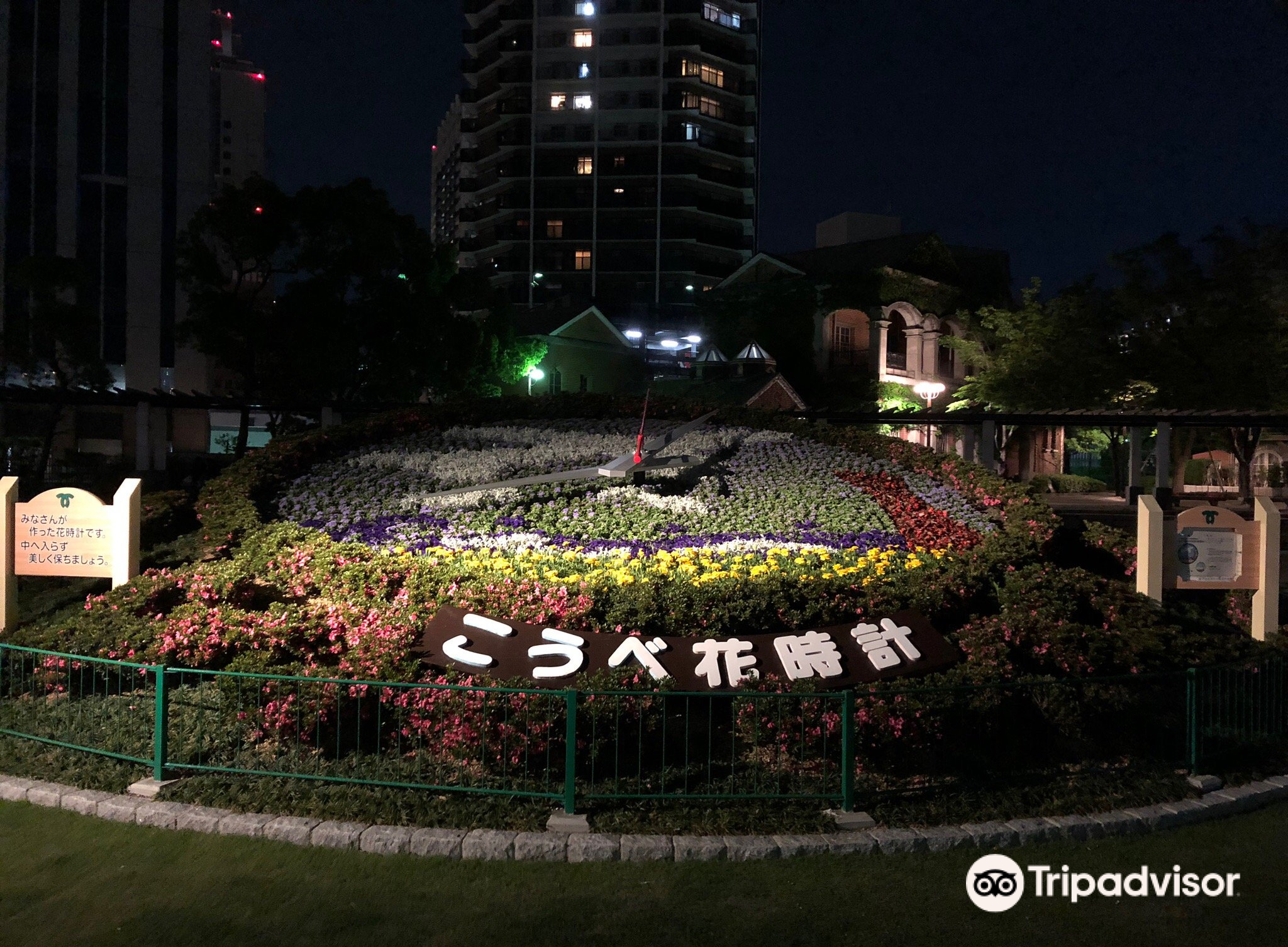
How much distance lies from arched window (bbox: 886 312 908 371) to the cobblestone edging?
31175 millimetres

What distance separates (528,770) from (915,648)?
2583 mm

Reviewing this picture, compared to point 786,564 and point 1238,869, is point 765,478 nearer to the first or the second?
point 786,564

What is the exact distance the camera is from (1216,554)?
7.36 m

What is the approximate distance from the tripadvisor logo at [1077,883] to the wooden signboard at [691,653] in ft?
4.81

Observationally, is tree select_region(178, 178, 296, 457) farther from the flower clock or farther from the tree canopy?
the tree canopy

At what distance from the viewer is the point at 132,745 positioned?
19.1ft

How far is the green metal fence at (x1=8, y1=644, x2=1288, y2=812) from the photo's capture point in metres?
5.27

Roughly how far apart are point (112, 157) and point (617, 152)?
29.5m

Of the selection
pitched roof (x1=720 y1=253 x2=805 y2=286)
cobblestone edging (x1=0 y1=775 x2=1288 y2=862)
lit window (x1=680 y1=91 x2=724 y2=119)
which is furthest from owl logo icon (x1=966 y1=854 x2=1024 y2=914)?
lit window (x1=680 y1=91 x2=724 y2=119)

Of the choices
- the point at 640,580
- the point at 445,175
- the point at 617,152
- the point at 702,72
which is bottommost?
the point at 640,580

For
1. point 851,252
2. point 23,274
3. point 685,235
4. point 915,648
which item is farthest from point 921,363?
point 915,648

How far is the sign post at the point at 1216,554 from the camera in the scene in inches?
288

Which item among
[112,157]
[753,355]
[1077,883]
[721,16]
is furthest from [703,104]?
[1077,883]

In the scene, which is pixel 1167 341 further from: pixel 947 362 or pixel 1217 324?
pixel 947 362
